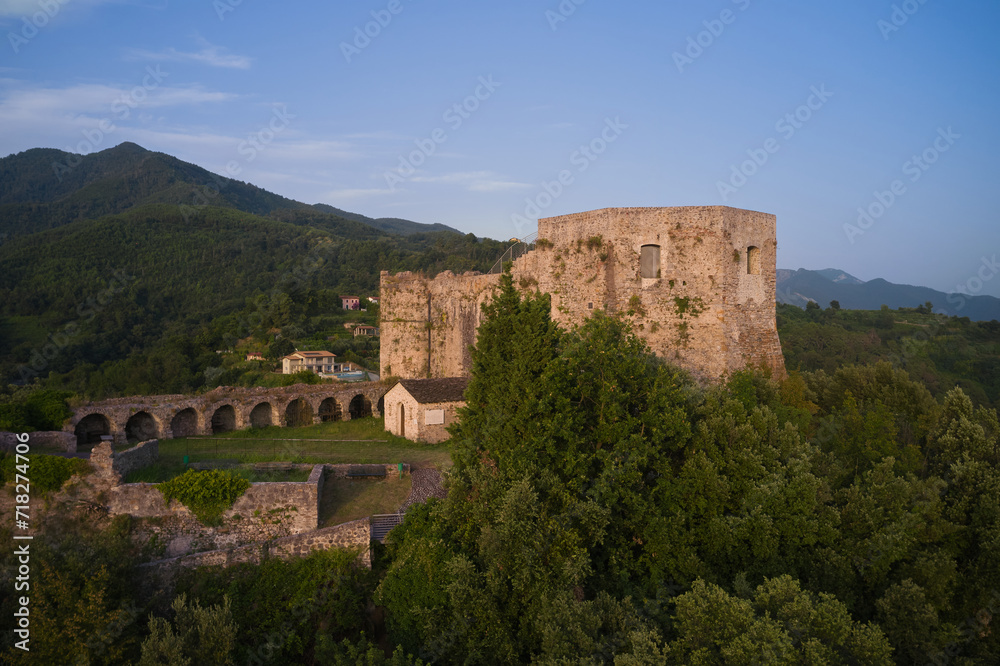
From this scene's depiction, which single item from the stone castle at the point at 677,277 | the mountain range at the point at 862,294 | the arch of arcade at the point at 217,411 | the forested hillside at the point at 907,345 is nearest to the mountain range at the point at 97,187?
the arch of arcade at the point at 217,411

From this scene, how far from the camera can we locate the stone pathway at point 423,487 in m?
15.3

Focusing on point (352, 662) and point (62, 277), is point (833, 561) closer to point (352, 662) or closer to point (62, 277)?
point (352, 662)

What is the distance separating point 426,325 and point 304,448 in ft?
25.0

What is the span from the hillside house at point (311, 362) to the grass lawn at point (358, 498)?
91.9ft

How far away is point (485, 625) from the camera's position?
392 inches

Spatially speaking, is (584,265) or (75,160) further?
(75,160)

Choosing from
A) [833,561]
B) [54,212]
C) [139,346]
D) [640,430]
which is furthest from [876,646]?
[54,212]

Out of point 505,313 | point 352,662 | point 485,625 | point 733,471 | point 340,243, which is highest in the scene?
point 340,243

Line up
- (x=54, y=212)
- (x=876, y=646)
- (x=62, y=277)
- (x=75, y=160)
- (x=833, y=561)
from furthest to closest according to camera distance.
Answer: (x=75, y=160)
(x=54, y=212)
(x=62, y=277)
(x=833, y=561)
(x=876, y=646)

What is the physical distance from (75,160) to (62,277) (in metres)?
83.3

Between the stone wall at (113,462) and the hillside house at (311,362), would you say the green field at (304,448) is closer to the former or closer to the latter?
the stone wall at (113,462)

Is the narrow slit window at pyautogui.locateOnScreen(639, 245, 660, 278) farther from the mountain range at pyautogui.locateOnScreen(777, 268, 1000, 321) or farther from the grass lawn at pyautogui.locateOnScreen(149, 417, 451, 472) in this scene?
the mountain range at pyautogui.locateOnScreen(777, 268, 1000, 321)

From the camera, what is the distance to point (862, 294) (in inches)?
3489

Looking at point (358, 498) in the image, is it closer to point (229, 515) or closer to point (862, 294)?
point (229, 515)
